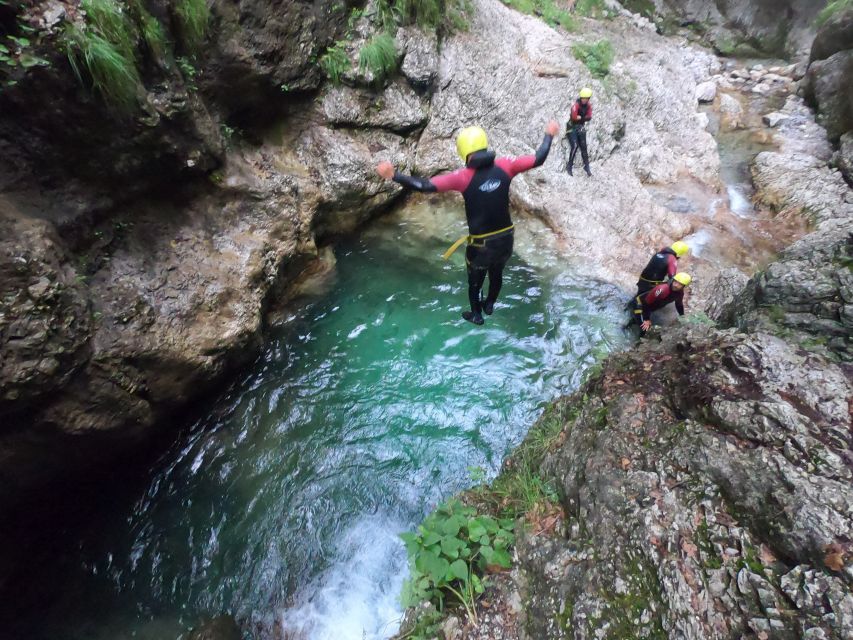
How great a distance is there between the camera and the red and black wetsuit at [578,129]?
314 inches

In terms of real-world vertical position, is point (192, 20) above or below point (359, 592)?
above

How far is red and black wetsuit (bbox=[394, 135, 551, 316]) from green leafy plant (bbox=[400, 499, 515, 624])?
101 inches

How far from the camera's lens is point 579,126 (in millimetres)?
8094

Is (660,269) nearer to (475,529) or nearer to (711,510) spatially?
(711,510)

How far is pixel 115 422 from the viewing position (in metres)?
4.11

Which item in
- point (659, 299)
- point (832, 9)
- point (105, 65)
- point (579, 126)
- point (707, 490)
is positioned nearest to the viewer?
point (707, 490)

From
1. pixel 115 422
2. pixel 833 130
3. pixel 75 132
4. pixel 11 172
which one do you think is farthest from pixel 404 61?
pixel 833 130

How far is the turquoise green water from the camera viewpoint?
13.0ft

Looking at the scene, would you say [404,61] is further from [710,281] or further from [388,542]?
[388,542]

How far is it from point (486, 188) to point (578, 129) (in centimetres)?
531

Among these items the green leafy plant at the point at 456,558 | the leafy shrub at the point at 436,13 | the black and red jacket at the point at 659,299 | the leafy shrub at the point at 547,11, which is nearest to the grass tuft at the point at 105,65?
the green leafy plant at the point at 456,558

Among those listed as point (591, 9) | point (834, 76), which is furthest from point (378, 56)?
point (834, 76)

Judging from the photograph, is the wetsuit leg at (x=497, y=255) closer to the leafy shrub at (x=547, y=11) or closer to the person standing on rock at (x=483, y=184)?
the person standing on rock at (x=483, y=184)

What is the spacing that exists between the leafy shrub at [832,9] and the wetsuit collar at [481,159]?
1458cm
